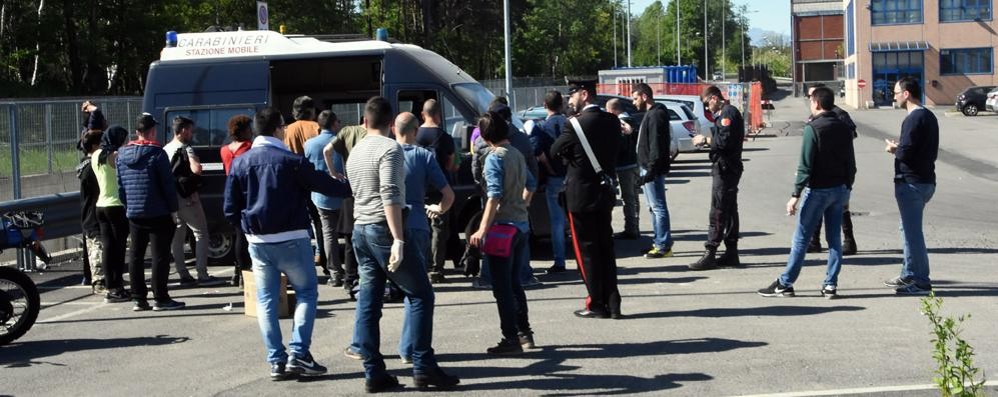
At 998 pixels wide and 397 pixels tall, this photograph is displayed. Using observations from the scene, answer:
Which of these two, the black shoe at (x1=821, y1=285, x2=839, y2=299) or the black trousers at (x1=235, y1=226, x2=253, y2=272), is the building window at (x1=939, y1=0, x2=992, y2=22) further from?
the black trousers at (x1=235, y1=226, x2=253, y2=272)

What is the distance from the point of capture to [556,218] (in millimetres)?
12352

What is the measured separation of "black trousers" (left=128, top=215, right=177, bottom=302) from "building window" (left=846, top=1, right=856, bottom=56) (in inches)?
3106

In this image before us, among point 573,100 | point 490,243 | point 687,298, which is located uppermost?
point 573,100

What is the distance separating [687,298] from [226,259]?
232 inches

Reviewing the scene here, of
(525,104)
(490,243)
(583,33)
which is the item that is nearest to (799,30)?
(583,33)

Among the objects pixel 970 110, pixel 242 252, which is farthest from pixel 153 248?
pixel 970 110

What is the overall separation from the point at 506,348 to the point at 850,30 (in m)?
88.0

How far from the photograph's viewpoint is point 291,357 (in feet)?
25.5

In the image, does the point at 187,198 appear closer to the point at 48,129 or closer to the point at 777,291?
the point at 777,291

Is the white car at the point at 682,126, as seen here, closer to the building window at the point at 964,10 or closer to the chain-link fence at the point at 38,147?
the chain-link fence at the point at 38,147

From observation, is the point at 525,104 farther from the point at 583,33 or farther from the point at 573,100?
the point at 583,33

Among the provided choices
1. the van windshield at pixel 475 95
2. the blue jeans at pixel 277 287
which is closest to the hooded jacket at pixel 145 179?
the blue jeans at pixel 277 287

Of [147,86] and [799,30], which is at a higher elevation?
[799,30]

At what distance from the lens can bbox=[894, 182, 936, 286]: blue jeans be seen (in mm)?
10297
